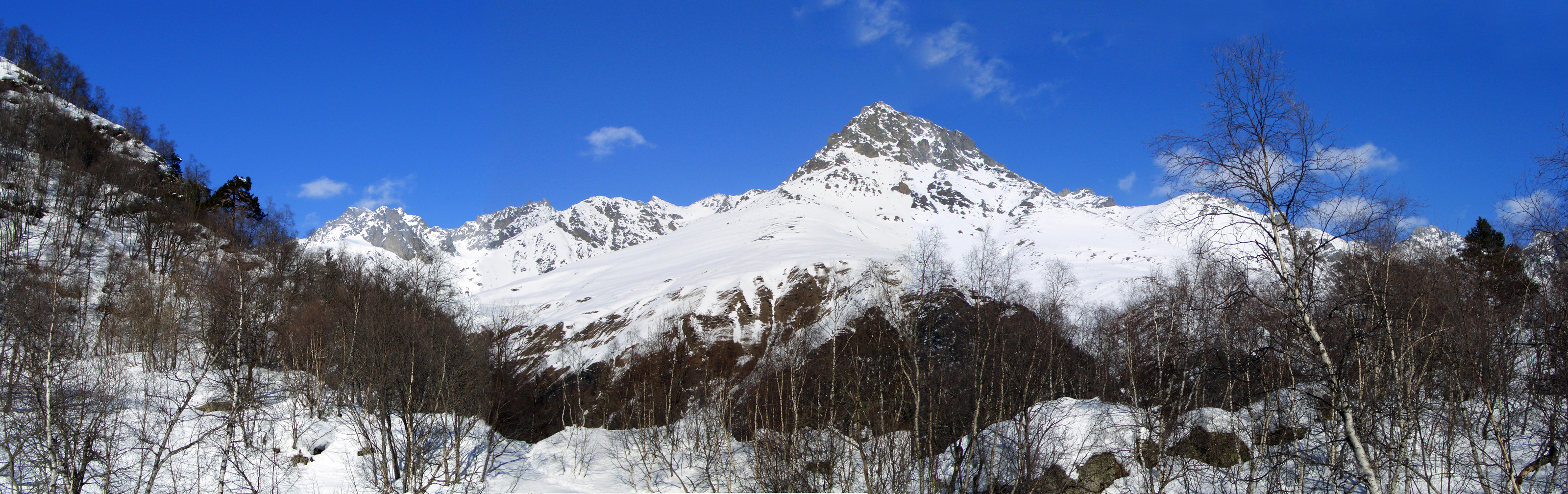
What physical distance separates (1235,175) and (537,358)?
63128 mm

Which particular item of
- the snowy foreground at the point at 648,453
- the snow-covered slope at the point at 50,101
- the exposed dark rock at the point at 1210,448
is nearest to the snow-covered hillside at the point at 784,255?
the exposed dark rock at the point at 1210,448

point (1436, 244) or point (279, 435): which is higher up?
point (1436, 244)

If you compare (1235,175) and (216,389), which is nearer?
(1235,175)

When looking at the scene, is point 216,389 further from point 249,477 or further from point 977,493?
point 977,493

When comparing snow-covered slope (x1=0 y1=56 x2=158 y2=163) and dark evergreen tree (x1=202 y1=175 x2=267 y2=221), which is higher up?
snow-covered slope (x1=0 y1=56 x2=158 y2=163)

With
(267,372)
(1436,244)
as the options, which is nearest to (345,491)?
(267,372)

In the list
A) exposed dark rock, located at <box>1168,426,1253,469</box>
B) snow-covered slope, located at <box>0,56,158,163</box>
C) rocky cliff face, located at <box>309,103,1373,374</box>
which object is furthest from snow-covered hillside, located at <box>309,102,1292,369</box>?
snow-covered slope, located at <box>0,56,158,163</box>

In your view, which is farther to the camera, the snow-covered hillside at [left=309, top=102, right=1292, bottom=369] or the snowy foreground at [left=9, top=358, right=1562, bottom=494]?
the snow-covered hillside at [left=309, top=102, right=1292, bottom=369]

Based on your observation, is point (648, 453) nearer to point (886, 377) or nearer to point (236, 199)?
point (886, 377)

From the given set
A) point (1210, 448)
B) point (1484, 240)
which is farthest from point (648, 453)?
point (1484, 240)

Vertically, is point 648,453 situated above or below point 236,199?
below

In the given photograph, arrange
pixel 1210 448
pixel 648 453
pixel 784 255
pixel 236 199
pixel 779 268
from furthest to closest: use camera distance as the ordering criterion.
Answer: pixel 784 255, pixel 779 268, pixel 236 199, pixel 648 453, pixel 1210 448

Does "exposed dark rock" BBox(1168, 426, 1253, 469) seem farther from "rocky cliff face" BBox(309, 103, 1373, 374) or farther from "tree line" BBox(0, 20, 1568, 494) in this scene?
"rocky cliff face" BBox(309, 103, 1373, 374)

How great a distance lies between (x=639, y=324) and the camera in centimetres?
6769
